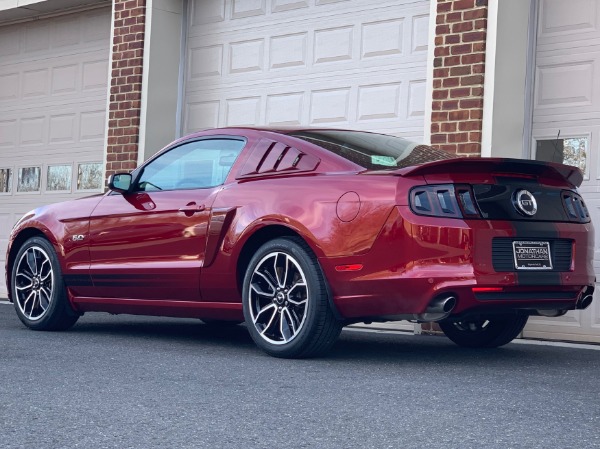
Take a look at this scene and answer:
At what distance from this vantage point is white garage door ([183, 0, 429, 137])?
10.2 metres

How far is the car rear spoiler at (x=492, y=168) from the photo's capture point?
19.8 ft

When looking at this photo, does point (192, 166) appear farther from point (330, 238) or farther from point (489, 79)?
point (489, 79)

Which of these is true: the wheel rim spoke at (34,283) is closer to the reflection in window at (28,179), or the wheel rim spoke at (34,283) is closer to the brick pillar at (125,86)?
the brick pillar at (125,86)

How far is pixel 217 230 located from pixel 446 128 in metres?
3.07

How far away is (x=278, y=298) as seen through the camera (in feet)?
21.3

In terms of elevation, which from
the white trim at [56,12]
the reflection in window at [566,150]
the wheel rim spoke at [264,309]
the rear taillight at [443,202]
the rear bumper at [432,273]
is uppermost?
the white trim at [56,12]

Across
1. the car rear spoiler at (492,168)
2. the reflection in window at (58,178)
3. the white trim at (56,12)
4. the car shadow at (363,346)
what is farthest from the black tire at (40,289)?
the white trim at (56,12)

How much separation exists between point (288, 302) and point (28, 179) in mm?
8745

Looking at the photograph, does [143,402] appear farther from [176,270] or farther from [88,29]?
[88,29]

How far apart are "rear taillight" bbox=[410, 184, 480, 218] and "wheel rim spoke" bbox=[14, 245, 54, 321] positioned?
3.19m

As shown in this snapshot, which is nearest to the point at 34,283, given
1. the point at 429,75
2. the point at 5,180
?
the point at 429,75

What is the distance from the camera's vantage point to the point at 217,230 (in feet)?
22.6

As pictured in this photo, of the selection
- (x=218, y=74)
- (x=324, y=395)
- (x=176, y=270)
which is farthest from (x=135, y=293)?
(x=218, y=74)

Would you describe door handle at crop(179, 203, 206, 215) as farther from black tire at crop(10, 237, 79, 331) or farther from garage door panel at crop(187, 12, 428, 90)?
garage door panel at crop(187, 12, 428, 90)
